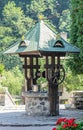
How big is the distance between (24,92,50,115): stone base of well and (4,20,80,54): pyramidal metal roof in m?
1.37

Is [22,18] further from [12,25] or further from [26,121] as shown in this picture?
[26,121]

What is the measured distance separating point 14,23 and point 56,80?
156 feet

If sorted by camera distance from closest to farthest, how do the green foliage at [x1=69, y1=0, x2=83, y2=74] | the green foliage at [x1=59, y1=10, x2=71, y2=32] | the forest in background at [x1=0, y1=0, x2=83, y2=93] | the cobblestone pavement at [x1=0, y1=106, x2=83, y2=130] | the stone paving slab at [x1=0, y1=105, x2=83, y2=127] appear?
the cobblestone pavement at [x1=0, y1=106, x2=83, y2=130], the stone paving slab at [x1=0, y1=105, x2=83, y2=127], the green foliage at [x1=69, y1=0, x2=83, y2=74], the forest in background at [x1=0, y1=0, x2=83, y2=93], the green foliage at [x1=59, y1=10, x2=71, y2=32]

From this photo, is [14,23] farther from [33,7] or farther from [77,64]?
[77,64]

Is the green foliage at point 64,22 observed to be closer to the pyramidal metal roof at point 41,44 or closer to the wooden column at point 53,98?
the pyramidal metal roof at point 41,44

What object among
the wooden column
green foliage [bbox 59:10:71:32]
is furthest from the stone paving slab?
green foliage [bbox 59:10:71:32]

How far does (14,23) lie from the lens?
63.2 meters

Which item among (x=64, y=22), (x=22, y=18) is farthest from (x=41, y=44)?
(x=22, y=18)

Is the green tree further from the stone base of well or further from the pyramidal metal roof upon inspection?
the stone base of well

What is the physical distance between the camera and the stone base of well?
16.2 metres

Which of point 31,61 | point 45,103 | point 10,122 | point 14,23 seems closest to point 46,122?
point 10,122

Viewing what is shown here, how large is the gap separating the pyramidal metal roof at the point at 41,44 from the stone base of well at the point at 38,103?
137 cm

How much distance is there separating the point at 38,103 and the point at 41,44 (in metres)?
1.89

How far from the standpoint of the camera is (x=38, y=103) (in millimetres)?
16172
